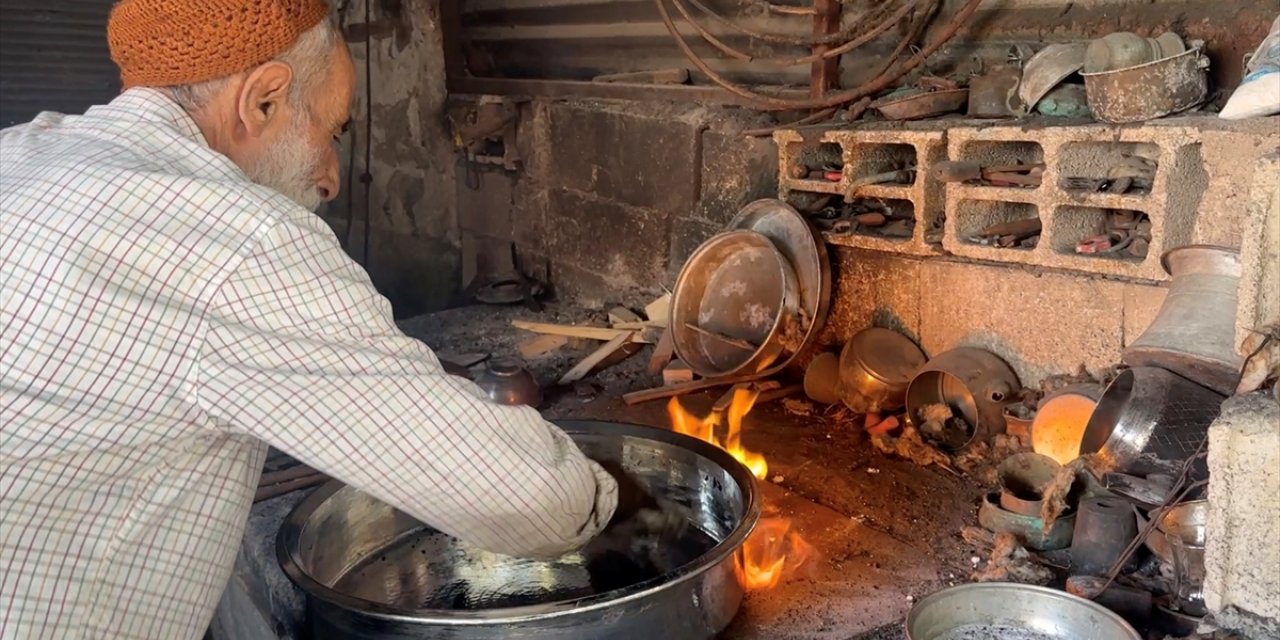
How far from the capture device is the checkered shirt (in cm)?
154

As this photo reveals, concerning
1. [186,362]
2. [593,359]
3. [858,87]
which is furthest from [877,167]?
[186,362]

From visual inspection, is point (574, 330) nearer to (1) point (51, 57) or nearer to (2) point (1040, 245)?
(2) point (1040, 245)

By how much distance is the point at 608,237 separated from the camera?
17.2ft

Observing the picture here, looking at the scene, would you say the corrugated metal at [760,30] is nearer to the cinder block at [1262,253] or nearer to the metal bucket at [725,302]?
the metal bucket at [725,302]

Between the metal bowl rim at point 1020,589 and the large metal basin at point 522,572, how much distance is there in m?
0.36

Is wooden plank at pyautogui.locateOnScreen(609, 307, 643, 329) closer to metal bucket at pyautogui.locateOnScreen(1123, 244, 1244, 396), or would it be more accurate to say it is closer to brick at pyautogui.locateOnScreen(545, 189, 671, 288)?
brick at pyautogui.locateOnScreen(545, 189, 671, 288)

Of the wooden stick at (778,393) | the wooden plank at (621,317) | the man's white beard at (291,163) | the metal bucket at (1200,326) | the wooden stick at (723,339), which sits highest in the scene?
the man's white beard at (291,163)

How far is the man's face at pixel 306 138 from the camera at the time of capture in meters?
1.88

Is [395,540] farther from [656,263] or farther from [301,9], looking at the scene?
[656,263]

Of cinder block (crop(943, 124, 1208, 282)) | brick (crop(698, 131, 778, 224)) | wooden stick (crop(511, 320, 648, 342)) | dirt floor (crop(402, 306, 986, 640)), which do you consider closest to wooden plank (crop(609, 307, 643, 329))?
wooden stick (crop(511, 320, 648, 342))

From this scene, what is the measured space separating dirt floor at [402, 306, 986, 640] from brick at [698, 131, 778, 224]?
28.9 inches

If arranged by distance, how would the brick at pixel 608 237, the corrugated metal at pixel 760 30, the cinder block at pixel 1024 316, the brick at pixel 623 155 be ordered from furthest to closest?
the brick at pixel 608 237, the brick at pixel 623 155, the cinder block at pixel 1024 316, the corrugated metal at pixel 760 30

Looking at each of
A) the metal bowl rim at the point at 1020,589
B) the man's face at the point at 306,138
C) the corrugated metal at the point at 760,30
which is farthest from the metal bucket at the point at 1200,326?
the man's face at the point at 306,138

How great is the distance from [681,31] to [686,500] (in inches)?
106
